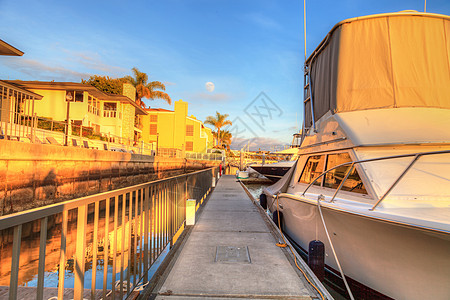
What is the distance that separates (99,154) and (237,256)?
12.6 metres

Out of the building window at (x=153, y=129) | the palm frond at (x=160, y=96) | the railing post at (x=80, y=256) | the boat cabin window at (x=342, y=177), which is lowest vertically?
the railing post at (x=80, y=256)

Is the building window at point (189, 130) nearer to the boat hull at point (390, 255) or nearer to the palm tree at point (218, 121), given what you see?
the palm tree at point (218, 121)

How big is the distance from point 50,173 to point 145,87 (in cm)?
3611

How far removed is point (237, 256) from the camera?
14.8 feet

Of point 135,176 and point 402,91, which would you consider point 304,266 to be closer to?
point 402,91

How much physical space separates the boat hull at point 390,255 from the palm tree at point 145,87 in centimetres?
4322

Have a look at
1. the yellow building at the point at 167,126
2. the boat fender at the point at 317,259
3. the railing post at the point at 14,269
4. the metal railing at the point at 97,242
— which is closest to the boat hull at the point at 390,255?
the boat fender at the point at 317,259

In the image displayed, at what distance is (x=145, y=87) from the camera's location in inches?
1741

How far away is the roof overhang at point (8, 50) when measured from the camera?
45.1 ft

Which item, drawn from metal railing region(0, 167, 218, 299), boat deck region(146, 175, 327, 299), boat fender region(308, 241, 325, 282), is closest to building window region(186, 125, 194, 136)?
metal railing region(0, 167, 218, 299)

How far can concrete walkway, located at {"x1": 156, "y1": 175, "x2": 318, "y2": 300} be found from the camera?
3.26 metres

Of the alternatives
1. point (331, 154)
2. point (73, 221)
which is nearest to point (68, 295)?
point (331, 154)

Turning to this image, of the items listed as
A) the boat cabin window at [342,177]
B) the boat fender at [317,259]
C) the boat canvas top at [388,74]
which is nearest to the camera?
the boat fender at [317,259]

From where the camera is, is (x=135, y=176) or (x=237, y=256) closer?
(x=237, y=256)
